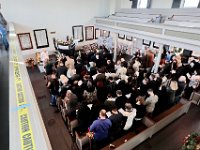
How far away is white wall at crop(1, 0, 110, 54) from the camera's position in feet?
28.0

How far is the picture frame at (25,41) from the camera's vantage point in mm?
9180

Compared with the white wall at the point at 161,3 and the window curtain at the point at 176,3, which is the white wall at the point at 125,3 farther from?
the window curtain at the point at 176,3

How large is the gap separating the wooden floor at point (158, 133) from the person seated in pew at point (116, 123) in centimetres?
95

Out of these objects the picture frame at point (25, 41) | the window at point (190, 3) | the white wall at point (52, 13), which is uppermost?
the window at point (190, 3)

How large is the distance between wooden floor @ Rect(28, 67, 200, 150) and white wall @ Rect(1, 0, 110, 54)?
6.15m

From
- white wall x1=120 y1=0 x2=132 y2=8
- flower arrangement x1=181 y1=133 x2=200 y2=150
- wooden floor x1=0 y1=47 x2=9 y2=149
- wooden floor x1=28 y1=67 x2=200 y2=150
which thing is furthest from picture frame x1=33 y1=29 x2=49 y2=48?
flower arrangement x1=181 y1=133 x2=200 y2=150

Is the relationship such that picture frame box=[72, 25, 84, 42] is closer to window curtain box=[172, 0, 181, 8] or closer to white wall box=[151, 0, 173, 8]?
white wall box=[151, 0, 173, 8]

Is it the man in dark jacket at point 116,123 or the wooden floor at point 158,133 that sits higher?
the man in dark jacket at point 116,123

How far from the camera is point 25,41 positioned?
939 centimetres

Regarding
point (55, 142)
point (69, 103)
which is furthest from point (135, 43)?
point (55, 142)

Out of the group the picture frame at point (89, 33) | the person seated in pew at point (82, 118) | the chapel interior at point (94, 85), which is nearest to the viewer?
the chapel interior at point (94, 85)

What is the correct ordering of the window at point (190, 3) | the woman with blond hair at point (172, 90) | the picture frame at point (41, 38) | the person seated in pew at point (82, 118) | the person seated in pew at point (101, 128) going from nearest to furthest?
the person seated in pew at point (101, 128) → the person seated in pew at point (82, 118) → the woman with blond hair at point (172, 90) → the window at point (190, 3) → the picture frame at point (41, 38)

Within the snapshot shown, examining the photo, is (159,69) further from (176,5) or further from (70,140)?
(70,140)


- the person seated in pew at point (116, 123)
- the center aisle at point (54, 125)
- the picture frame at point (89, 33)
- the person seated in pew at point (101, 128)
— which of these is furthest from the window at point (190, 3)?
the center aisle at point (54, 125)
